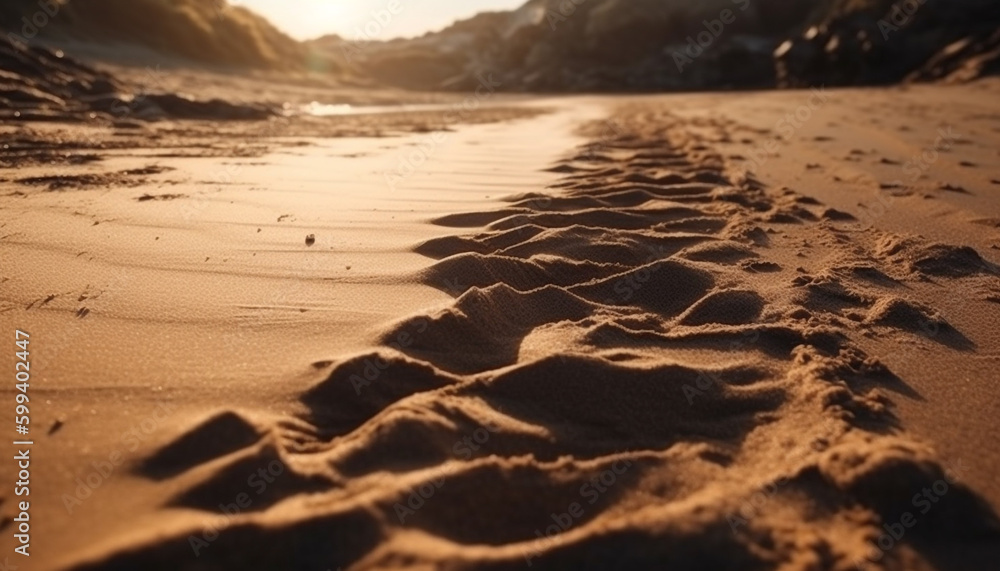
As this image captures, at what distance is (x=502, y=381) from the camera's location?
122 cm

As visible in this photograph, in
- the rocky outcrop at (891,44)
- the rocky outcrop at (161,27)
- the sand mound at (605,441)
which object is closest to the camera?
the sand mound at (605,441)

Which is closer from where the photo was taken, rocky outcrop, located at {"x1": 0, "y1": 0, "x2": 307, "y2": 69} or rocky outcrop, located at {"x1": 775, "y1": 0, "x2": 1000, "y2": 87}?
rocky outcrop, located at {"x1": 0, "y1": 0, "x2": 307, "y2": 69}

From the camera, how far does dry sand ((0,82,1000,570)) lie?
2.83 ft

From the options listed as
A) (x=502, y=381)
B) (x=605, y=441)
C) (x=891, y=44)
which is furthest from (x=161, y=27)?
(x=891, y=44)

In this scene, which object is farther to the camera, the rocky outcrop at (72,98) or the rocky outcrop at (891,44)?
the rocky outcrop at (891,44)

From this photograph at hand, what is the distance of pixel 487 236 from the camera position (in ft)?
7.17

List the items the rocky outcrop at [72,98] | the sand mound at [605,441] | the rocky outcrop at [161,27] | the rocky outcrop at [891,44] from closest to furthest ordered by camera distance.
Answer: the sand mound at [605,441] < the rocky outcrop at [72,98] < the rocky outcrop at [161,27] < the rocky outcrop at [891,44]

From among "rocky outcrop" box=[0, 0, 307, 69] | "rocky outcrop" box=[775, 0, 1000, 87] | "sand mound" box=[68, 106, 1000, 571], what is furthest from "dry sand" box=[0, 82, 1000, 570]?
"rocky outcrop" box=[775, 0, 1000, 87]

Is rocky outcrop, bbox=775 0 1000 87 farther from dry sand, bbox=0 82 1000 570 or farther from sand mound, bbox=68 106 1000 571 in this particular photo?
sand mound, bbox=68 106 1000 571

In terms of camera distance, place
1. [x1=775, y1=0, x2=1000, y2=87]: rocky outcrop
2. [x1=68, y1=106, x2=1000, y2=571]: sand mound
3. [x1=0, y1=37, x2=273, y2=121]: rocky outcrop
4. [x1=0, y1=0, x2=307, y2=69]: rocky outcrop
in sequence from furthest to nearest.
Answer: [x1=775, y1=0, x2=1000, y2=87]: rocky outcrop < [x1=0, y1=0, x2=307, y2=69]: rocky outcrop < [x1=0, y1=37, x2=273, y2=121]: rocky outcrop < [x1=68, y1=106, x2=1000, y2=571]: sand mound

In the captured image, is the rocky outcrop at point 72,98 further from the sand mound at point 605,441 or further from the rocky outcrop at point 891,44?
the rocky outcrop at point 891,44

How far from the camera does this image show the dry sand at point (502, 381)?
2.83 feet

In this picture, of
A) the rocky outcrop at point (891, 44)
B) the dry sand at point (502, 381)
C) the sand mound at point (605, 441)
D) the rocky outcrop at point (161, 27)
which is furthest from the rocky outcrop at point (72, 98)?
the rocky outcrop at point (891, 44)

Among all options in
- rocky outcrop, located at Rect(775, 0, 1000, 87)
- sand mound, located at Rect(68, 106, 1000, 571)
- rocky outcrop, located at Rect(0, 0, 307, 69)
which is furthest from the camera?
rocky outcrop, located at Rect(775, 0, 1000, 87)
